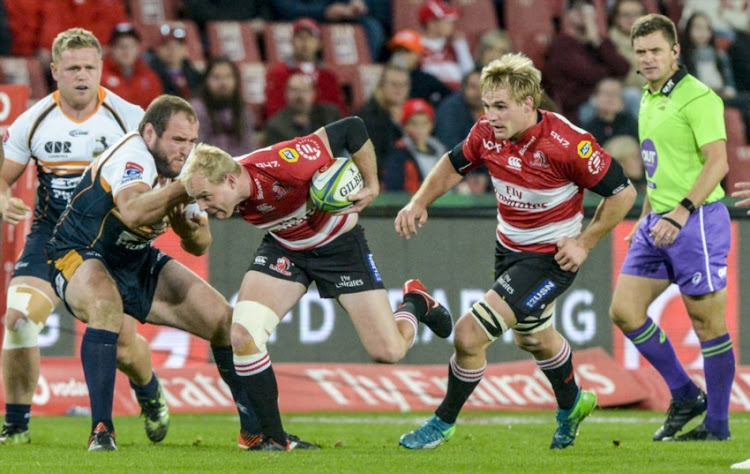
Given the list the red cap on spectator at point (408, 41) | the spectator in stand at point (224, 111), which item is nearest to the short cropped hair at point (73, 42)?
the spectator in stand at point (224, 111)

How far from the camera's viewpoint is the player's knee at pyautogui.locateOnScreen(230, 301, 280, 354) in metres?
7.81

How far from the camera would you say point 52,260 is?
821cm

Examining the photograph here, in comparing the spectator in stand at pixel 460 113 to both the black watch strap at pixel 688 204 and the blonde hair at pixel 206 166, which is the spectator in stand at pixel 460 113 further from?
the blonde hair at pixel 206 166

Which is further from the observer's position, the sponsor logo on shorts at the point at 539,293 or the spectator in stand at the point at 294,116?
the spectator in stand at the point at 294,116

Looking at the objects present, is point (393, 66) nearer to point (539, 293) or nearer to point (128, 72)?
point (128, 72)

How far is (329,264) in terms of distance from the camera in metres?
8.32

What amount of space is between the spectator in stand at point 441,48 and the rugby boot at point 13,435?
7.73 m

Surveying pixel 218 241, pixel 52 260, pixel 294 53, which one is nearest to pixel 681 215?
pixel 52 260

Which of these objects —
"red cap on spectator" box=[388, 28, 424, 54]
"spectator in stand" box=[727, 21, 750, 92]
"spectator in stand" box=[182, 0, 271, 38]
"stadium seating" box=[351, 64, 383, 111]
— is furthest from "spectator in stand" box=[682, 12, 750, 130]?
"spectator in stand" box=[182, 0, 271, 38]

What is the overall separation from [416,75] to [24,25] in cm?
395

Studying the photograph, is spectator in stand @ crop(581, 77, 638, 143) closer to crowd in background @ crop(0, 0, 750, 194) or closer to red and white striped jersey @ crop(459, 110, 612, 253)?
crowd in background @ crop(0, 0, 750, 194)

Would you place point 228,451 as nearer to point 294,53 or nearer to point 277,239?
point 277,239

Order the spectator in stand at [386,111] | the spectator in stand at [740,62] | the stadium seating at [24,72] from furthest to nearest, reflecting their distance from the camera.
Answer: the spectator in stand at [740,62] → the stadium seating at [24,72] → the spectator in stand at [386,111]

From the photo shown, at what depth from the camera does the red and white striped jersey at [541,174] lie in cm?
780
